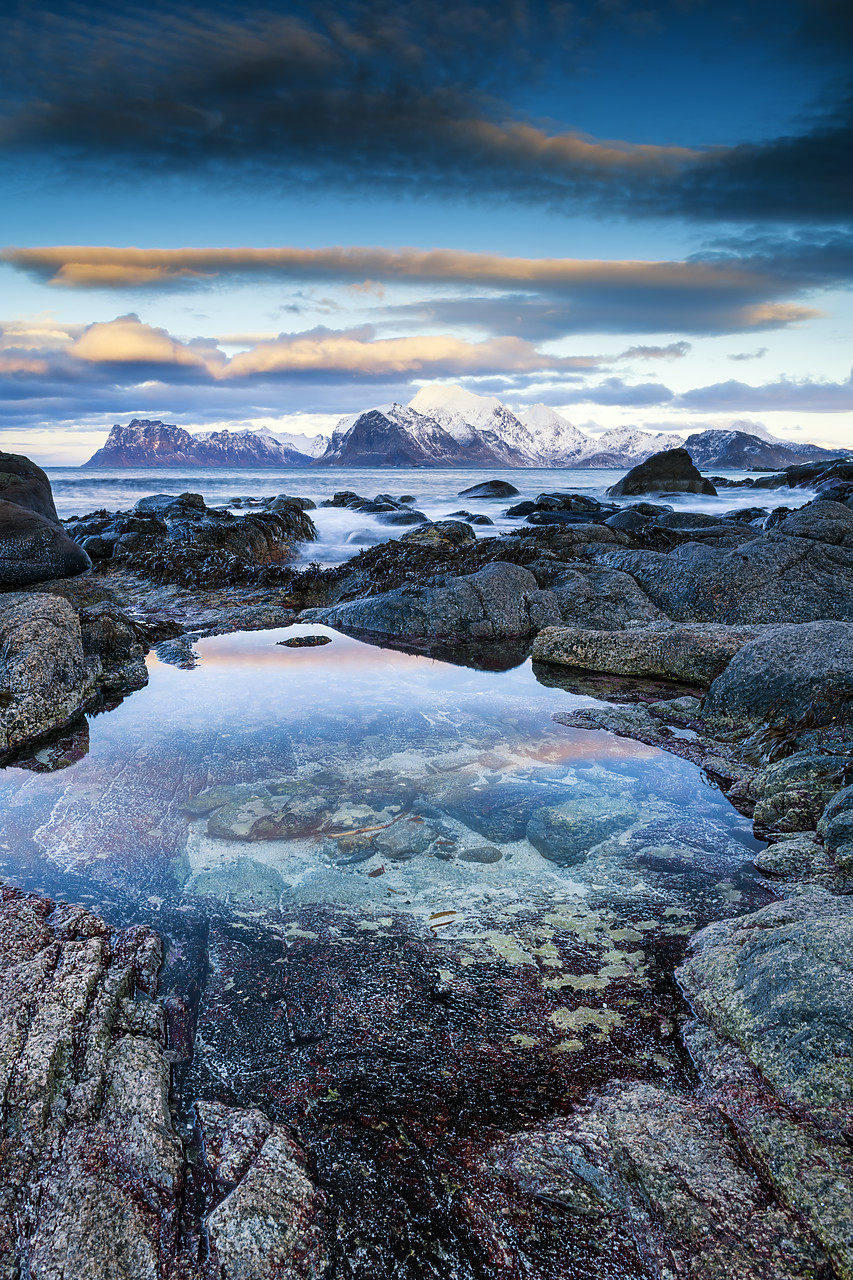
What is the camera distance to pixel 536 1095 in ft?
6.02

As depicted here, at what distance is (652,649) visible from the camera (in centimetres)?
582

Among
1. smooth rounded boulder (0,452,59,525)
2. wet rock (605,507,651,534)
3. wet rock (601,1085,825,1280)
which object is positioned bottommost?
wet rock (601,1085,825,1280)

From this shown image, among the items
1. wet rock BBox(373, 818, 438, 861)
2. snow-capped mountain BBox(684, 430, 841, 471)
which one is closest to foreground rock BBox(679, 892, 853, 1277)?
wet rock BBox(373, 818, 438, 861)

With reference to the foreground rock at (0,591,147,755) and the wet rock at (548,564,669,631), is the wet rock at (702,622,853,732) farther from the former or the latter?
the foreground rock at (0,591,147,755)

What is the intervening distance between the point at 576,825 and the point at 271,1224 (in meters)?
2.23

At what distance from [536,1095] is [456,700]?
11.5ft

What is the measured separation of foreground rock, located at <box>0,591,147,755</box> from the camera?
4441 mm

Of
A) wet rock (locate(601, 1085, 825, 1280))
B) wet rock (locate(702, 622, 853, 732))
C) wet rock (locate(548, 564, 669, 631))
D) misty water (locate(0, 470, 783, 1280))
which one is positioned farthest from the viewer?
wet rock (locate(548, 564, 669, 631))

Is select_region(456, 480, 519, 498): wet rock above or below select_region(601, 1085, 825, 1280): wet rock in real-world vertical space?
below

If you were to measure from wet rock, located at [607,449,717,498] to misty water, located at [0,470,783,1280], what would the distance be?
2942 cm

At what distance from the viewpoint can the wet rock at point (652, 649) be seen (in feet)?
18.2

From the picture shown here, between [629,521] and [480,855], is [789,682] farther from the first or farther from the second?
[629,521]

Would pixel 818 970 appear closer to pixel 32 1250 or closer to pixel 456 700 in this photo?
pixel 32 1250

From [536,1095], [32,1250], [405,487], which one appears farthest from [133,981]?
[405,487]
